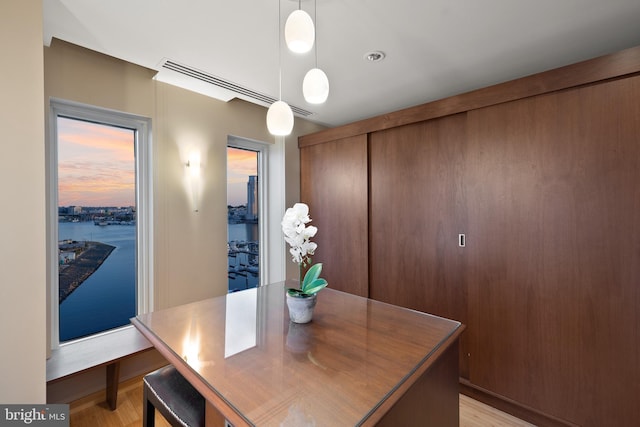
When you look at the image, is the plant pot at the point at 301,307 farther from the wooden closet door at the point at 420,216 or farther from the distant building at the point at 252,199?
the distant building at the point at 252,199

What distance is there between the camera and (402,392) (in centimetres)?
86

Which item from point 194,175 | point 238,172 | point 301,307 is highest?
point 238,172

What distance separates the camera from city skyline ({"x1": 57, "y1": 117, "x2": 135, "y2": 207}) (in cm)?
211

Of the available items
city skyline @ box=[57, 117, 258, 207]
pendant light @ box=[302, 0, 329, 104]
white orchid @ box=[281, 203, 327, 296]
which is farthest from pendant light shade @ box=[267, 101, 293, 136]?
city skyline @ box=[57, 117, 258, 207]

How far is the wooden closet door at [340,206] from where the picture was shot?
9.64 ft

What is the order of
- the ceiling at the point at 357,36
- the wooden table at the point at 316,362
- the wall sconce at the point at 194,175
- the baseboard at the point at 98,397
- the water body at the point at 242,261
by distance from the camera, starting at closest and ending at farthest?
the wooden table at the point at 316,362, the ceiling at the point at 357,36, the baseboard at the point at 98,397, the wall sconce at the point at 194,175, the water body at the point at 242,261

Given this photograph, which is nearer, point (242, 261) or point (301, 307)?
point (301, 307)

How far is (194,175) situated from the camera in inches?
104

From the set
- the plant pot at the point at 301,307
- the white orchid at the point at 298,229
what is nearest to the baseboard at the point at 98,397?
the plant pot at the point at 301,307

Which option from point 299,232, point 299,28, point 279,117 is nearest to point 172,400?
point 299,232

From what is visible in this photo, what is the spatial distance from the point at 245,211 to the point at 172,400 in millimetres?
2257

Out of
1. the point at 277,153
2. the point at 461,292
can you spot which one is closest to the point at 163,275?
the point at 277,153

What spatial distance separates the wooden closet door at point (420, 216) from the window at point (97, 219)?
2.14 m

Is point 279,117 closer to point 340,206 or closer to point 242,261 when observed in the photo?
point 340,206
